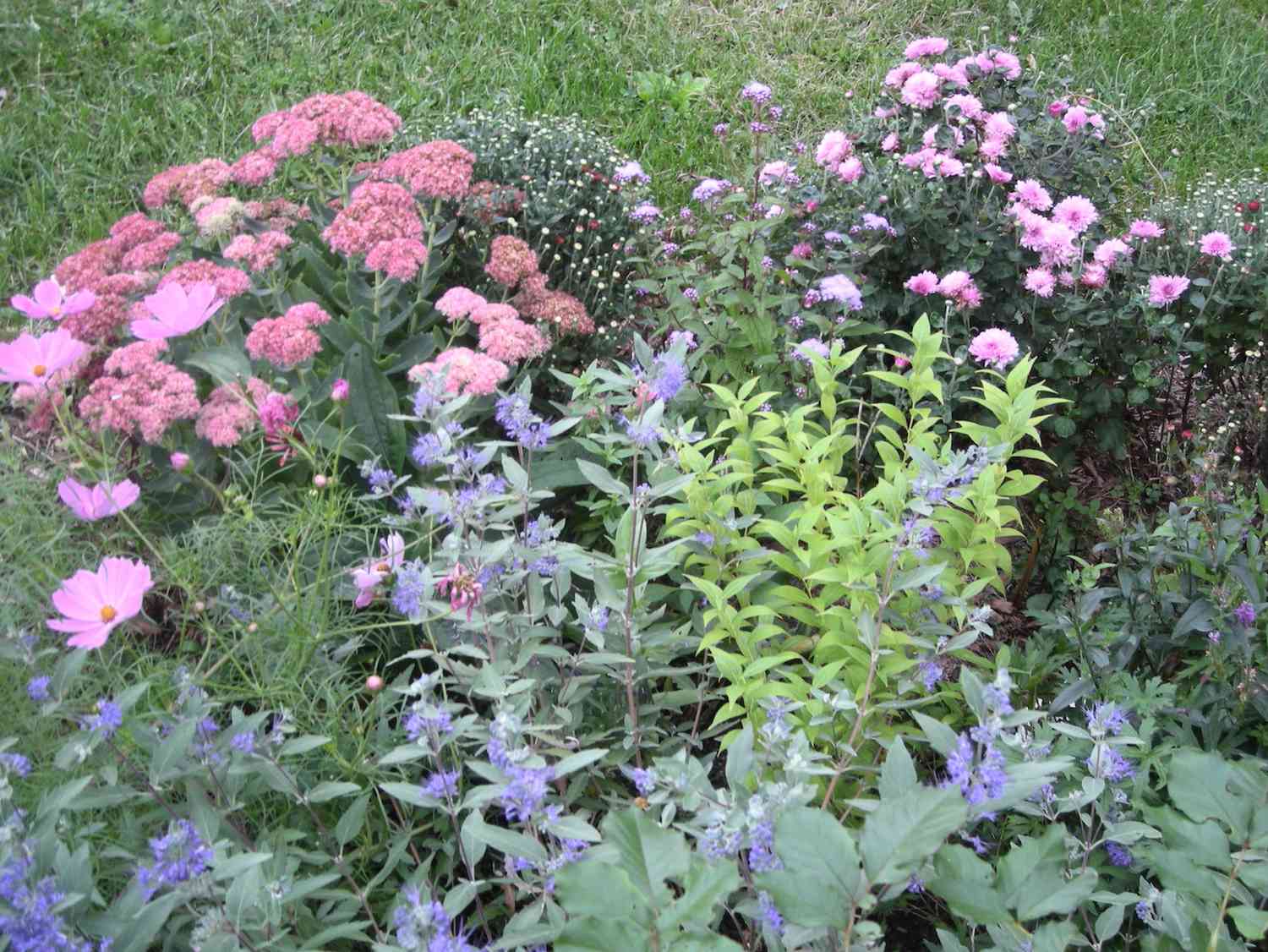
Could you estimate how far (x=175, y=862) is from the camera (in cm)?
142

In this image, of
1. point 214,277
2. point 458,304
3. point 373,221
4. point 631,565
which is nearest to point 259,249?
point 214,277

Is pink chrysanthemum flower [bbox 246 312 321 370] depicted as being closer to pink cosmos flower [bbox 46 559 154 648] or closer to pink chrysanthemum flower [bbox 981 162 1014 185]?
pink cosmos flower [bbox 46 559 154 648]

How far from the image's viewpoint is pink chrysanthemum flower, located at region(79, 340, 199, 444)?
86.6 inches

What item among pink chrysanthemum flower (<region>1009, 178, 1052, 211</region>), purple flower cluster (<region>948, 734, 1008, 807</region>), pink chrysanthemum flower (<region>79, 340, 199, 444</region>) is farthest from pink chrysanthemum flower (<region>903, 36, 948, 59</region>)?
purple flower cluster (<region>948, 734, 1008, 807</region>)

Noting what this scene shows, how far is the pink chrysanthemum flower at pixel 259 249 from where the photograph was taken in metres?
2.56

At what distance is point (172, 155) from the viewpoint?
4.42 m

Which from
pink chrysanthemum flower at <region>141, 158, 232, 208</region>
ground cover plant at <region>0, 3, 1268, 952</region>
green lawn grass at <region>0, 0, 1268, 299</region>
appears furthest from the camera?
green lawn grass at <region>0, 0, 1268, 299</region>

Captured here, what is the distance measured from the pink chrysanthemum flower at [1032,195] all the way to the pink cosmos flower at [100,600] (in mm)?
2455

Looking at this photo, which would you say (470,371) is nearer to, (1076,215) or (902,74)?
(1076,215)

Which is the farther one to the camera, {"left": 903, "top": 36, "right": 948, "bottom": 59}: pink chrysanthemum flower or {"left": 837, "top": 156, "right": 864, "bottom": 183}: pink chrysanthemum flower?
{"left": 903, "top": 36, "right": 948, "bottom": 59}: pink chrysanthemum flower

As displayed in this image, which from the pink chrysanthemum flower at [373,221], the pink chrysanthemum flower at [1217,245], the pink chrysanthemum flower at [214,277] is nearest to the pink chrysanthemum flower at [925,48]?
the pink chrysanthemum flower at [1217,245]

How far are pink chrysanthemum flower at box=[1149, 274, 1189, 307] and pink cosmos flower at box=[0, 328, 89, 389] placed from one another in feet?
8.42

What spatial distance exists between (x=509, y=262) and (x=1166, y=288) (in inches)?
67.5

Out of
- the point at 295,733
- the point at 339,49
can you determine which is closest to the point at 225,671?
the point at 295,733
